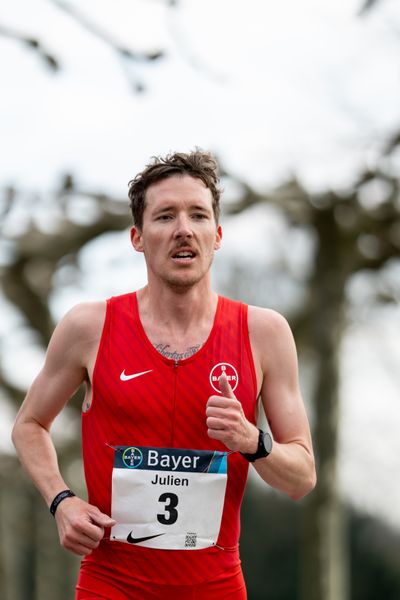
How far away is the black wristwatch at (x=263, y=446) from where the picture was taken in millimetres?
3162

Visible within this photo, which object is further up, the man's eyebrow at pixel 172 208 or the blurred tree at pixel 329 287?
the blurred tree at pixel 329 287

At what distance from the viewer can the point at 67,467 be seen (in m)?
15.6

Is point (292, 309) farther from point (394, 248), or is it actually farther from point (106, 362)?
point (106, 362)

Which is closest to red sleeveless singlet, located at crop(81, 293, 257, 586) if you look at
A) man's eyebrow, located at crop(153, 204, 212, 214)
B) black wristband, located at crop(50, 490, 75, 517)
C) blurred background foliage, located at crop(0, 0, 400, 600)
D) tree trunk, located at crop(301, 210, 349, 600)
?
black wristband, located at crop(50, 490, 75, 517)

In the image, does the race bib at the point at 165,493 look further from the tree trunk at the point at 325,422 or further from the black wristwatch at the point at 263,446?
the tree trunk at the point at 325,422

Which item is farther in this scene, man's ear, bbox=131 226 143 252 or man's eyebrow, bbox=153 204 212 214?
man's ear, bbox=131 226 143 252

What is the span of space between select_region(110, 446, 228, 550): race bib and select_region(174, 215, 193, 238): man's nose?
76 centimetres

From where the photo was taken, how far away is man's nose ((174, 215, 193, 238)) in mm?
3443

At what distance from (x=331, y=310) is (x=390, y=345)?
10.3 ft

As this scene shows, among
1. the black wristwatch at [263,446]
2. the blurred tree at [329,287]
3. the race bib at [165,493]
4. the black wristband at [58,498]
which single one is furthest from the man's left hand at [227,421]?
the blurred tree at [329,287]

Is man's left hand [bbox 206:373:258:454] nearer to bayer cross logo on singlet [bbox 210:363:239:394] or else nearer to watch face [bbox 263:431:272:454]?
watch face [bbox 263:431:272:454]

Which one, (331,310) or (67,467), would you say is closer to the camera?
(331,310)

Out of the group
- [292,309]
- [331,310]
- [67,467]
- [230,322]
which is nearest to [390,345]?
[292,309]

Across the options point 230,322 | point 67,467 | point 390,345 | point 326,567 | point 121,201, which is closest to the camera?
point 230,322
